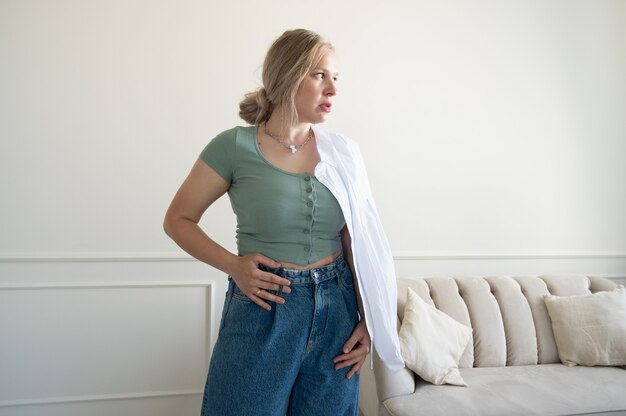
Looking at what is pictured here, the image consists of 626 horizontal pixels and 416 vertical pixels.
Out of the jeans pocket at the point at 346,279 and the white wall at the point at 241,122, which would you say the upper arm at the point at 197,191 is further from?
the white wall at the point at 241,122


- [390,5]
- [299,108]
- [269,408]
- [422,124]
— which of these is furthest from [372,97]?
[269,408]

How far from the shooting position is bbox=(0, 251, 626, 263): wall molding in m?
2.18

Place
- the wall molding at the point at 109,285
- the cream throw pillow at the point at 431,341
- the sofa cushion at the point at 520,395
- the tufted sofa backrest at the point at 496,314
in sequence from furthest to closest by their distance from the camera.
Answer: the tufted sofa backrest at the point at 496,314
the wall molding at the point at 109,285
the cream throw pillow at the point at 431,341
the sofa cushion at the point at 520,395

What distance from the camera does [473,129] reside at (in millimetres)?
2795

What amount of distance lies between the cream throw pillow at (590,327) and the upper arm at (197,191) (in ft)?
6.59

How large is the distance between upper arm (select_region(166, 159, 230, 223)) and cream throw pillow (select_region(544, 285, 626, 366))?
2.01 meters

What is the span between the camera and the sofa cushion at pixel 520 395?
178cm

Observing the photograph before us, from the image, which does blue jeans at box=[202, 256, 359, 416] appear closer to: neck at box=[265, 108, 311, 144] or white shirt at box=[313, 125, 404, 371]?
white shirt at box=[313, 125, 404, 371]

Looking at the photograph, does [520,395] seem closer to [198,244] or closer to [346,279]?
[346,279]

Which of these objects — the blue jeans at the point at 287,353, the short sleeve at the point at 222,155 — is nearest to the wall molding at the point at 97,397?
the blue jeans at the point at 287,353

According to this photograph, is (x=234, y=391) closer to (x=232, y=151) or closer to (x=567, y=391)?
(x=232, y=151)

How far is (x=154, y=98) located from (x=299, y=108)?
4.87ft

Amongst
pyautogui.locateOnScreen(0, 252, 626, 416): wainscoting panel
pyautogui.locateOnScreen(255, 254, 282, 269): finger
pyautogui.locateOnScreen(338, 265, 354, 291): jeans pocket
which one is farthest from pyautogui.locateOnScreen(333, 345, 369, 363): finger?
pyautogui.locateOnScreen(0, 252, 626, 416): wainscoting panel

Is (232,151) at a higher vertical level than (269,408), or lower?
higher
